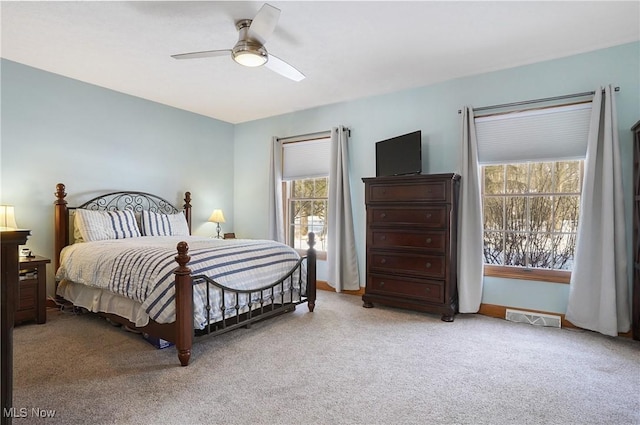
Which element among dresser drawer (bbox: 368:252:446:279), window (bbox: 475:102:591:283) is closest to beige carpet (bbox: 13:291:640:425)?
dresser drawer (bbox: 368:252:446:279)

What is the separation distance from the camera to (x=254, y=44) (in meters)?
2.54

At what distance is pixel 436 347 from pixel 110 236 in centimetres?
346

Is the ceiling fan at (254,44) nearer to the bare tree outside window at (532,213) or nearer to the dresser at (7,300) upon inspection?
the dresser at (7,300)

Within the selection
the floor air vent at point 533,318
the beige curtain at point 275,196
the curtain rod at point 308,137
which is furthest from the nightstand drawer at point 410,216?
the beige curtain at point 275,196

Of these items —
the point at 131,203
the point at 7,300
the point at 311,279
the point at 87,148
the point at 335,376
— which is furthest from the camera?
the point at 131,203

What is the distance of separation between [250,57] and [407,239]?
2308 mm

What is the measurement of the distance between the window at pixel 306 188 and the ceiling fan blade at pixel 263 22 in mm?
2346

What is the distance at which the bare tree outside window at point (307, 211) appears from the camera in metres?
4.96

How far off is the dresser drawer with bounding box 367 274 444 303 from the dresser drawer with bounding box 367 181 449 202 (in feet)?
2.77

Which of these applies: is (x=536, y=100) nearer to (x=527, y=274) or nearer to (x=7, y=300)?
(x=527, y=274)

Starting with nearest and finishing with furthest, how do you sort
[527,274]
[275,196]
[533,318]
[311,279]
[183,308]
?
[183,308]
[533,318]
[527,274]
[311,279]
[275,196]

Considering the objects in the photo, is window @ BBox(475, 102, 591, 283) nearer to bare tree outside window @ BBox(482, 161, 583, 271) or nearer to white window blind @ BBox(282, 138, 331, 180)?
bare tree outside window @ BBox(482, 161, 583, 271)

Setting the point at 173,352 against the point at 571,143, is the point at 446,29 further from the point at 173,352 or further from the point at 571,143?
the point at 173,352

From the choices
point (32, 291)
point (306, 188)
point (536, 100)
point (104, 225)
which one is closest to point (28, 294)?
point (32, 291)
